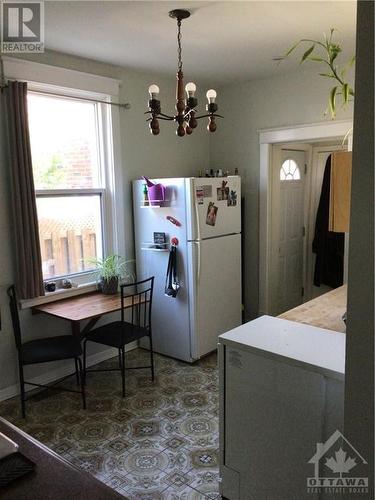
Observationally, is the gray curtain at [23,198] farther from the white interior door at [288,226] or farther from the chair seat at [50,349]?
the white interior door at [288,226]

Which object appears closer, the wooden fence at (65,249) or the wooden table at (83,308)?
the wooden table at (83,308)

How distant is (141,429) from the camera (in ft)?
9.16

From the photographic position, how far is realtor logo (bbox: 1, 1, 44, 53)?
7.90 feet

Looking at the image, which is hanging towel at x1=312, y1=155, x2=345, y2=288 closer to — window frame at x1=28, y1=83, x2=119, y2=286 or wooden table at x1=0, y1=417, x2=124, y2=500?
window frame at x1=28, y1=83, x2=119, y2=286

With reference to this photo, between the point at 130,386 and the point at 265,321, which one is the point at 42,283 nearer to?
the point at 130,386

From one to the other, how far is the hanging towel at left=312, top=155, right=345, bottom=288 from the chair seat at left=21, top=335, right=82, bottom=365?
9.97 feet

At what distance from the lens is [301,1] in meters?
2.41

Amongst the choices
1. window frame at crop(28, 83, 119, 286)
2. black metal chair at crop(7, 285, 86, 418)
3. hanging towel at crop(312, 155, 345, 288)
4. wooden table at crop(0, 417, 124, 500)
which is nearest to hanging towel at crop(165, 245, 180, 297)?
window frame at crop(28, 83, 119, 286)

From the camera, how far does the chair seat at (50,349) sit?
294 centimetres

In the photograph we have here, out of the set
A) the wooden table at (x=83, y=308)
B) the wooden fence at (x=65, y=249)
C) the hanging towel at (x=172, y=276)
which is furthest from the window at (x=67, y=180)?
the hanging towel at (x=172, y=276)

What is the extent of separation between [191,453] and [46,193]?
2.25 m

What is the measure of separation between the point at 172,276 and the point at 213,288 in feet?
1.38

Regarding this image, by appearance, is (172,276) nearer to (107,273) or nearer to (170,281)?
(170,281)

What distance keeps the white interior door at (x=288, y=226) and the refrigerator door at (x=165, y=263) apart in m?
1.31
